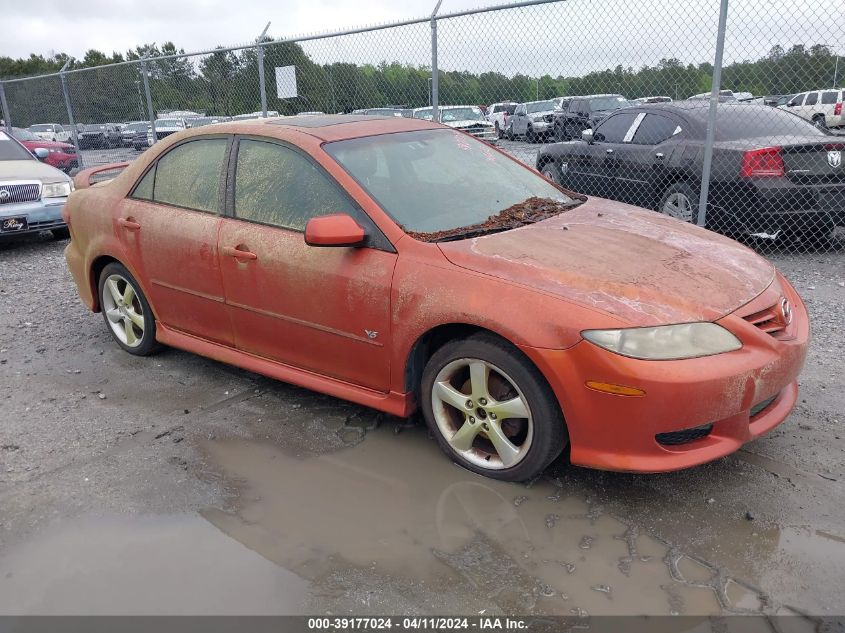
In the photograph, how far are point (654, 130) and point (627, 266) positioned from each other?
5.13m

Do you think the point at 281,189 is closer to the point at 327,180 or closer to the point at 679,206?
the point at 327,180

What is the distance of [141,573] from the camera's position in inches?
105

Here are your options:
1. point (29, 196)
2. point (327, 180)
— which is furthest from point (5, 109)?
point (327, 180)

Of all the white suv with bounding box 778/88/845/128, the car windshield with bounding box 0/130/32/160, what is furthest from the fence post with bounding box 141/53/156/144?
the white suv with bounding box 778/88/845/128

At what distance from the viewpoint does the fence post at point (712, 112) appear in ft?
19.3

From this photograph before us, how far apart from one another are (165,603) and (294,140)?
7.74 ft

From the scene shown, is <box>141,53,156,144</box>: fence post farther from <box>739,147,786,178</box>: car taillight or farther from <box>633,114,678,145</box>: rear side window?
<box>739,147,786,178</box>: car taillight

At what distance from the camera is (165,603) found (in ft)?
8.21

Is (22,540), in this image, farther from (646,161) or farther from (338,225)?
(646,161)

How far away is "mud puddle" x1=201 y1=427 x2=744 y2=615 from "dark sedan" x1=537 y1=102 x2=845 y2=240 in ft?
15.2

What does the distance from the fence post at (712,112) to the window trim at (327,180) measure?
4.07 metres

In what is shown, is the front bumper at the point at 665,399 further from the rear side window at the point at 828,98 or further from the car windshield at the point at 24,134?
the car windshield at the point at 24,134

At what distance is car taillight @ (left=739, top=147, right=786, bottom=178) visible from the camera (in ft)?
21.3

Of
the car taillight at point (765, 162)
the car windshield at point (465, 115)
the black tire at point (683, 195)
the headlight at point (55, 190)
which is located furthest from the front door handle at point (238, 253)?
the car windshield at point (465, 115)
